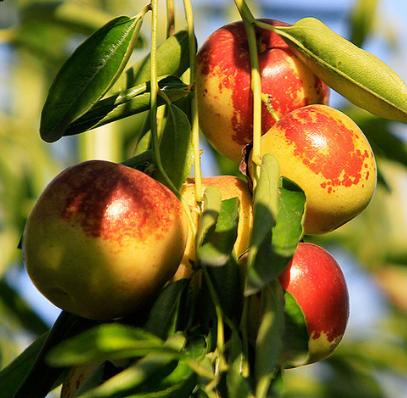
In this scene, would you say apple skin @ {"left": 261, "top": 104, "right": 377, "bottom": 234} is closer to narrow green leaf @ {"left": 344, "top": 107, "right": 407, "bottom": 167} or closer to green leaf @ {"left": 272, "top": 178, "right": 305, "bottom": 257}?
green leaf @ {"left": 272, "top": 178, "right": 305, "bottom": 257}

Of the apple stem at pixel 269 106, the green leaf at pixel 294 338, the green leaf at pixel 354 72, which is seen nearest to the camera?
the green leaf at pixel 294 338

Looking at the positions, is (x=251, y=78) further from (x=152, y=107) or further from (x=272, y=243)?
(x=272, y=243)

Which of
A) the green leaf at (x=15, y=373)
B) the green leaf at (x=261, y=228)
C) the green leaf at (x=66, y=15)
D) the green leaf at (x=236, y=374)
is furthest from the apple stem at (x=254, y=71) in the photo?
the green leaf at (x=66, y=15)

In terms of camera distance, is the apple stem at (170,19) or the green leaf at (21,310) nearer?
the apple stem at (170,19)

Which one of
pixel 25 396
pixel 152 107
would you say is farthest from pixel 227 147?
pixel 25 396

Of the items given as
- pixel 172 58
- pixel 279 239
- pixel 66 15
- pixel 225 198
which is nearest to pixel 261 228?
pixel 279 239

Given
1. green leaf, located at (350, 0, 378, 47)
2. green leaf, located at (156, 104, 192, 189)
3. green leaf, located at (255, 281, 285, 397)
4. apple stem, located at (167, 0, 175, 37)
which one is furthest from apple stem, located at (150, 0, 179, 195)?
green leaf, located at (350, 0, 378, 47)

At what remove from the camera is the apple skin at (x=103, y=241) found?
127 centimetres

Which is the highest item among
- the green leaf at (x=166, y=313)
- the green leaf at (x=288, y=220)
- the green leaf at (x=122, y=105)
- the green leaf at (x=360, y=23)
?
the green leaf at (x=122, y=105)

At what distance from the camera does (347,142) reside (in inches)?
56.9

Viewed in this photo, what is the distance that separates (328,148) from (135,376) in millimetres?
485

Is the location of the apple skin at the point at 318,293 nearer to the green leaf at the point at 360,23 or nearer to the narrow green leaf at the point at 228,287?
the narrow green leaf at the point at 228,287

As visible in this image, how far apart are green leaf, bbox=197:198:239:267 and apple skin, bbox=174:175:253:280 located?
101 millimetres

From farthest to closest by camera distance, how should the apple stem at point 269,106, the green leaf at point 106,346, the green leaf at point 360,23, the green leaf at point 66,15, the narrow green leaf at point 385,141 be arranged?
1. the green leaf at point 360,23
2. the green leaf at point 66,15
3. the narrow green leaf at point 385,141
4. the apple stem at point 269,106
5. the green leaf at point 106,346
